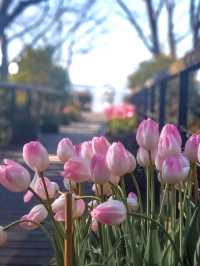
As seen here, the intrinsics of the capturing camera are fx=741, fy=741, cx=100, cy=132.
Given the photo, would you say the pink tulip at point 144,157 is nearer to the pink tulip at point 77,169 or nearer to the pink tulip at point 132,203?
the pink tulip at point 132,203

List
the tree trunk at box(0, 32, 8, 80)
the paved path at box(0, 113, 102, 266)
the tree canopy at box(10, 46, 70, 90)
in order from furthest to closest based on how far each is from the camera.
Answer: the tree canopy at box(10, 46, 70, 90), the tree trunk at box(0, 32, 8, 80), the paved path at box(0, 113, 102, 266)

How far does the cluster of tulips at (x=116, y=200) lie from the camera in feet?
7.95

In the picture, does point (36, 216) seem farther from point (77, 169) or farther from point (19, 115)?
point (19, 115)

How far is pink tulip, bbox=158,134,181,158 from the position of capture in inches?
97.8

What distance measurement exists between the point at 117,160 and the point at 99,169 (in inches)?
2.6

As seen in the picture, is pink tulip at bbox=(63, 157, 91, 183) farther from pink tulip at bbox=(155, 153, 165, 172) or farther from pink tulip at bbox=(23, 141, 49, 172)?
pink tulip at bbox=(155, 153, 165, 172)

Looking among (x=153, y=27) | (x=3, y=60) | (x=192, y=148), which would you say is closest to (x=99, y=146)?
(x=192, y=148)

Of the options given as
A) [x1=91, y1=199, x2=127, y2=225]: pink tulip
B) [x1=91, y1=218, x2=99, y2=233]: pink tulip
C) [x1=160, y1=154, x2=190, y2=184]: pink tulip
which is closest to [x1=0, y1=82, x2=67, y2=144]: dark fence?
[x1=91, y1=218, x2=99, y2=233]: pink tulip

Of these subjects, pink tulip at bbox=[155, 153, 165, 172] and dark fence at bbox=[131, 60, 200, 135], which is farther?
dark fence at bbox=[131, 60, 200, 135]

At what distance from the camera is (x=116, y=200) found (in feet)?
7.97

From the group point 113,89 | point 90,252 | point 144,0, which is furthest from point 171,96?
point 113,89

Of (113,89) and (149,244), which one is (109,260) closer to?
(149,244)

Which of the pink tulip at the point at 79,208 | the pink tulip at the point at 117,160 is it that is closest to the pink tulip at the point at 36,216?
the pink tulip at the point at 79,208

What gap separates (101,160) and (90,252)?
497mm
